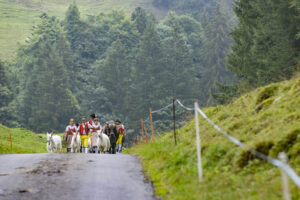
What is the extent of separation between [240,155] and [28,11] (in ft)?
523

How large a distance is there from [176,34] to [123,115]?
893 inches

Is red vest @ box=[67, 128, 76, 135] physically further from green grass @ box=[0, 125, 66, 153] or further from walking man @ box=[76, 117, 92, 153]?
green grass @ box=[0, 125, 66, 153]

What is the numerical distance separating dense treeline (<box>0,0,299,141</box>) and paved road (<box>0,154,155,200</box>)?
61364 mm

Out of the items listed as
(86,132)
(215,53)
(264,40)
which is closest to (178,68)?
(215,53)

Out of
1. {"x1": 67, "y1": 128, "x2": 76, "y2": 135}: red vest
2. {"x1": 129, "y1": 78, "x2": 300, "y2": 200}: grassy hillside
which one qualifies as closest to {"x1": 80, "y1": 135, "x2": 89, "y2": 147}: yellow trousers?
{"x1": 67, "y1": 128, "x2": 76, "y2": 135}: red vest

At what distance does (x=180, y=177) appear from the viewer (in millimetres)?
12234

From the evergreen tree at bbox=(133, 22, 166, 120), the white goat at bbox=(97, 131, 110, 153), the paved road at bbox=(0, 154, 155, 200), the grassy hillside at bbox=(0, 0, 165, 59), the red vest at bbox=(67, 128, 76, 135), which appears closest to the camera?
the paved road at bbox=(0, 154, 155, 200)

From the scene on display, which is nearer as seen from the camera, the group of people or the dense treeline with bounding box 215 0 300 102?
the group of people

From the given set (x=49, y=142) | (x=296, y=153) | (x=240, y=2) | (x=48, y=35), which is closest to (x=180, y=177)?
(x=296, y=153)

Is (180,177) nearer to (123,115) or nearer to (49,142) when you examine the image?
(49,142)

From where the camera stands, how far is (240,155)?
11.3 metres

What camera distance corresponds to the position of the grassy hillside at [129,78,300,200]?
9875 millimetres

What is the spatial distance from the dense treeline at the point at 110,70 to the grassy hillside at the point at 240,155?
6184 cm

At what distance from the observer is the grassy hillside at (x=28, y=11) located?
471ft
